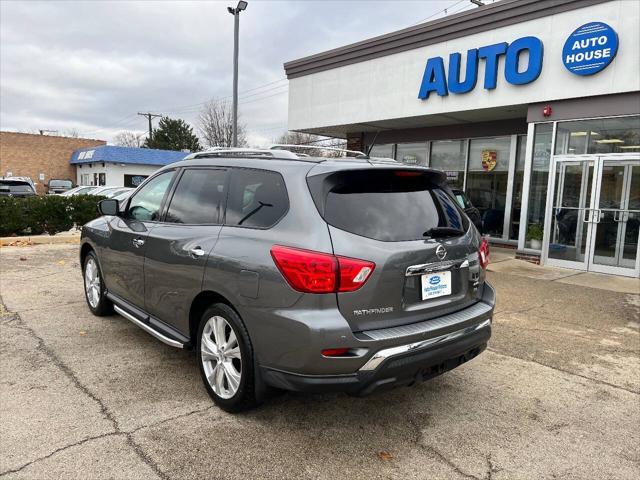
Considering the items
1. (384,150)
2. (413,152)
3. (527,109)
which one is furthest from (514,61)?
(384,150)

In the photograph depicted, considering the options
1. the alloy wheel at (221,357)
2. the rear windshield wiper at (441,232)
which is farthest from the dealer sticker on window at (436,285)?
the alloy wheel at (221,357)

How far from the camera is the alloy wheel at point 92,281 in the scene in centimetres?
530

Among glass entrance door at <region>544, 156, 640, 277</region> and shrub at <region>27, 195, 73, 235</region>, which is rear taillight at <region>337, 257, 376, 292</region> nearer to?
glass entrance door at <region>544, 156, 640, 277</region>

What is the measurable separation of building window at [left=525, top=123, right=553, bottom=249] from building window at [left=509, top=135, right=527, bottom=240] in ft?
5.19

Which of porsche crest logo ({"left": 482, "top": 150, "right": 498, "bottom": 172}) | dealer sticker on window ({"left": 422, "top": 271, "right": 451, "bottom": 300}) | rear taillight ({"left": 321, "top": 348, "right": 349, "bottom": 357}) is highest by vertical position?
porsche crest logo ({"left": 482, "top": 150, "right": 498, "bottom": 172})

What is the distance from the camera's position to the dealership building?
9078mm

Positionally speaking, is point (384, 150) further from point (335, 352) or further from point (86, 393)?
point (335, 352)

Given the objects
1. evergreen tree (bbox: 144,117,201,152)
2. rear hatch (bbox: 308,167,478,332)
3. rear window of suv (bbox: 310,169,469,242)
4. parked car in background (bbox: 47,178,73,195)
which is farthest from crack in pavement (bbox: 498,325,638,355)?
evergreen tree (bbox: 144,117,201,152)

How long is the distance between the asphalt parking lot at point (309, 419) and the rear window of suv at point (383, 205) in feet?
4.36

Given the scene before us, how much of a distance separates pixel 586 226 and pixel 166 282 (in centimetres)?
891

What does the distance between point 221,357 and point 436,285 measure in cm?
153

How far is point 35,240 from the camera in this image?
36.9ft

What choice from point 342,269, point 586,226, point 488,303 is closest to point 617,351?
point 488,303

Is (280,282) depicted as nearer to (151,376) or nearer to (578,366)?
(151,376)
